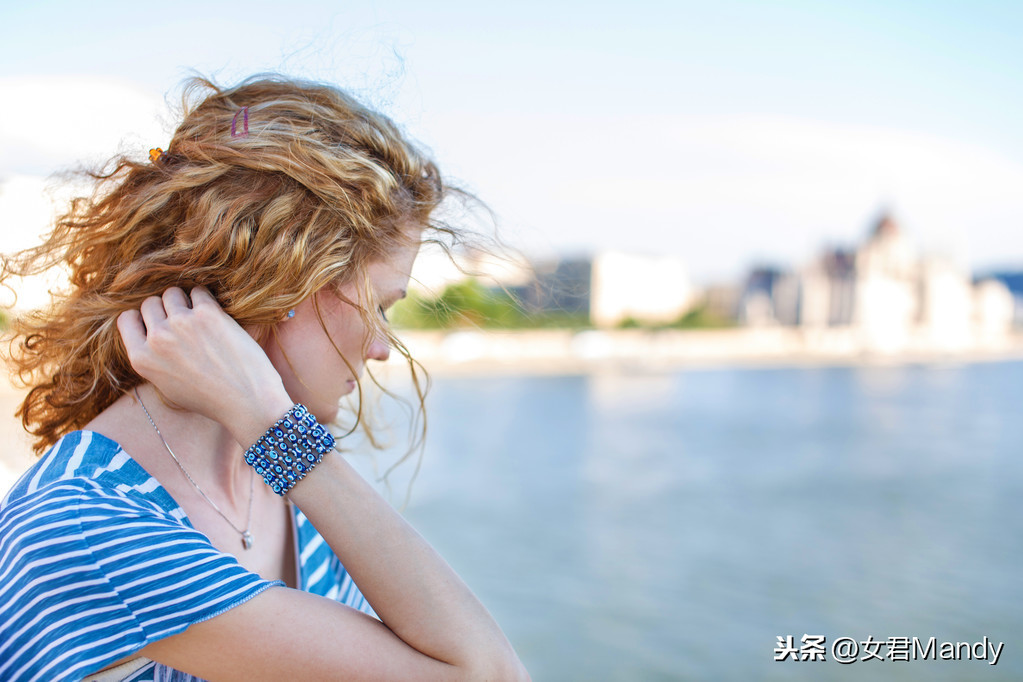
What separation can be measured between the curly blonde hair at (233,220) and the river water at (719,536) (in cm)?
605

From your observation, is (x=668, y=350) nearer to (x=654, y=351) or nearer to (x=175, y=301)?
(x=654, y=351)

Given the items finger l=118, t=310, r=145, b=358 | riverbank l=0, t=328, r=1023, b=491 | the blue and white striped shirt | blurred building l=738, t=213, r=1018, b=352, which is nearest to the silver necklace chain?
finger l=118, t=310, r=145, b=358

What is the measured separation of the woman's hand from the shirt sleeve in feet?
0.67

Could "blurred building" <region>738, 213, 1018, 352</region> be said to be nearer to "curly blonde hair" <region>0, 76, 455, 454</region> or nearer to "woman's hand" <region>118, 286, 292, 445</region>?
"curly blonde hair" <region>0, 76, 455, 454</region>

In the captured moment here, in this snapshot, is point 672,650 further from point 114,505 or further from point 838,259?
point 838,259

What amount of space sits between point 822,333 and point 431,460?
5845 cm

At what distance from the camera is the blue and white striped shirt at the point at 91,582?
0.94 meters

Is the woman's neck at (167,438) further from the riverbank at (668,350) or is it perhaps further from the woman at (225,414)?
the riverbank at (668,350)

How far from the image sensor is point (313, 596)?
102 cm

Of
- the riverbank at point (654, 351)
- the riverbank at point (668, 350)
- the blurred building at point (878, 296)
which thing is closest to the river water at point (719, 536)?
the riverbank at point (654, 351)

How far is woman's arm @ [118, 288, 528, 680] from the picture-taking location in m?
0.99

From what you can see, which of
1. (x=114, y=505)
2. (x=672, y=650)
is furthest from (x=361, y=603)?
(x=672, y=650)

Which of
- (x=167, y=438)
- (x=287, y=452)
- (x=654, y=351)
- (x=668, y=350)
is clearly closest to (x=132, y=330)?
(x=167, y=438)

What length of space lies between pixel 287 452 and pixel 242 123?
48 cm
